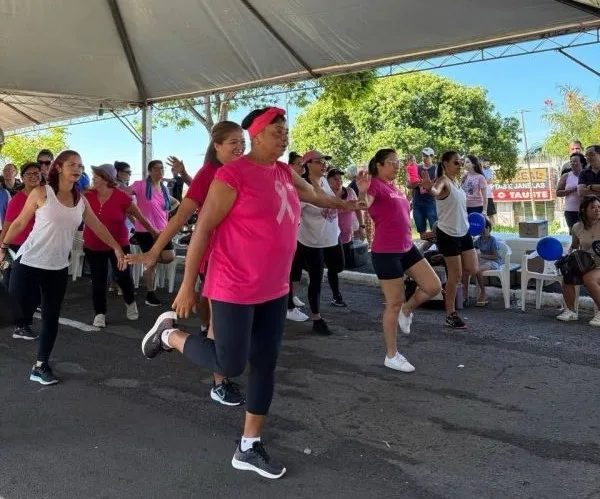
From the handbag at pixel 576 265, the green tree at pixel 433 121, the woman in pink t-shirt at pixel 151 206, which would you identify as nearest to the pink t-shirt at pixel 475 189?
the handbag at pixel 576 265

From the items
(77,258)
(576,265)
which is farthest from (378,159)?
(77,258)

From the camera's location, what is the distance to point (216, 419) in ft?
13.5

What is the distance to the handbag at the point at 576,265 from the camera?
6.66m

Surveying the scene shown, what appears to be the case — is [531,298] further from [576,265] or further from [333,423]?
[333,423]

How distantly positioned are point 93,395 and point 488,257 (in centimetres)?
545

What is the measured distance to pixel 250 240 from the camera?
10.1 ft

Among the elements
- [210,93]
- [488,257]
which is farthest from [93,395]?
[210,93]

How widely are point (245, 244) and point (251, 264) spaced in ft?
0.35

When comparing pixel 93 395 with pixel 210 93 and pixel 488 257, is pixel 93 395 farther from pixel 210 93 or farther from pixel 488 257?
pixel 210 93

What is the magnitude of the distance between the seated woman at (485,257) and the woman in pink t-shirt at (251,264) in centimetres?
518

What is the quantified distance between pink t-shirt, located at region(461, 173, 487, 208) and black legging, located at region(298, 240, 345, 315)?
12.0 ft

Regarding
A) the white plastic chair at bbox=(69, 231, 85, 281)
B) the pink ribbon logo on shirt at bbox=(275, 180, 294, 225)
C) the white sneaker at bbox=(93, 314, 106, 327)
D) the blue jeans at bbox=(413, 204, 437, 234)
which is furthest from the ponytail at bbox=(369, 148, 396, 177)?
the white plastic chair at bbox=(69, 231, 85, 281)

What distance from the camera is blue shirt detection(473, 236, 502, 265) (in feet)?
26.6

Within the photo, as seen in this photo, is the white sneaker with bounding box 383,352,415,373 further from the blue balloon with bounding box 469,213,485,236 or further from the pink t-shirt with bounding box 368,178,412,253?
the blue balloon with bounding box 469,213,485,236
